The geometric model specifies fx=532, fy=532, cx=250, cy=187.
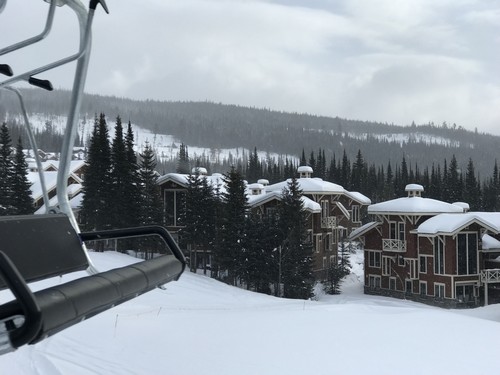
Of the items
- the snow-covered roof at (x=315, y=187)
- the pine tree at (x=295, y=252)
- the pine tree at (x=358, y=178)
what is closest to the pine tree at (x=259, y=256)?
the pine tree at (x=295, y=252)

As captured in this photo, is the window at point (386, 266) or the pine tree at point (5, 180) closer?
the pine tree at point (5, 180)

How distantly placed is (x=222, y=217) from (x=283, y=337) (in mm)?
20092

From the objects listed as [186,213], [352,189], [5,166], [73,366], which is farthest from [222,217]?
[352,189]

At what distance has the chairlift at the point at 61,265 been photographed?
1.82 meters

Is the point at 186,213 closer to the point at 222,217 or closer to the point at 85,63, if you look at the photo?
the point at 222,217

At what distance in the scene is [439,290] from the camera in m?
28.5

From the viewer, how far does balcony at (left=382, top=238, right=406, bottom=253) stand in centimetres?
3039

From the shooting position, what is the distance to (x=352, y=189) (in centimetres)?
7119

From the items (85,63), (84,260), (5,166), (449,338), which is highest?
(5,166)

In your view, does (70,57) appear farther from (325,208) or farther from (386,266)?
(325,208)

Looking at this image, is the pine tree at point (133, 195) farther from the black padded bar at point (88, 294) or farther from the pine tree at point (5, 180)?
the black padded bar at point (88, 294)

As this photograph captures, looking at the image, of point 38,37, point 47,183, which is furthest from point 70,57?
point 47,183

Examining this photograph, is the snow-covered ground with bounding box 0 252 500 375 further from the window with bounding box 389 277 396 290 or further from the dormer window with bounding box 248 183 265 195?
the dormer window with bounding box 248 183 265 195

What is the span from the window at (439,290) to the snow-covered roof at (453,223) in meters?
2.82
